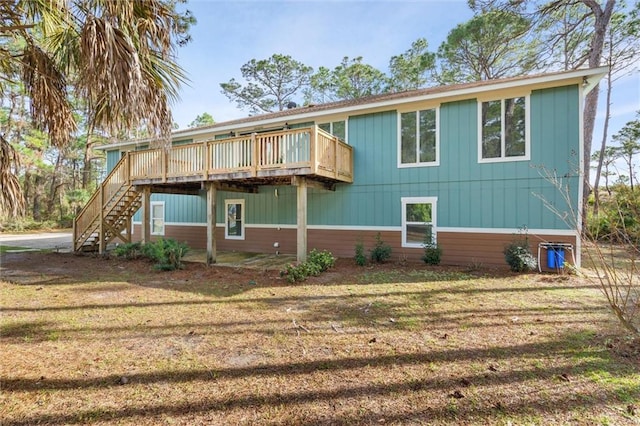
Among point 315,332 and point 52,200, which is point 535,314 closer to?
point 315,332

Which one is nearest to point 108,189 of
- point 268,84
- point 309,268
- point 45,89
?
point 45,89

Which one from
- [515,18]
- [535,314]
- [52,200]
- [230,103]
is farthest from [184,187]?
[52,200]

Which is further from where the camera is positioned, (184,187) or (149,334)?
(184,187)

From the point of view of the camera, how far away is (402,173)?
31.8ft

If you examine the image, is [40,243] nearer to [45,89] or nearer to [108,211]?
[108,211]

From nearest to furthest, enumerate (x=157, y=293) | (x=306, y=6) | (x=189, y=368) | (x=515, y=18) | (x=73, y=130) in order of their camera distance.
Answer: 1. (x=189, y=368)
2. (x=73, y=130)
3. (x=157, y=293)
4. (x=306, y=6)
5. (x=515, y=18)

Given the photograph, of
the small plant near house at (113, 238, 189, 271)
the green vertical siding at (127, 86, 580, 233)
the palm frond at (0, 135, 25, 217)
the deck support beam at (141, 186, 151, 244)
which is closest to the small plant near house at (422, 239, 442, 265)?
the green vertical siding at (127, 86, 580, 233)

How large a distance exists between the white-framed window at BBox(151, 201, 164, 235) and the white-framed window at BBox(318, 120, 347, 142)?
8782 millimetres

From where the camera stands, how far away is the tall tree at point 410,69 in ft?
67.7

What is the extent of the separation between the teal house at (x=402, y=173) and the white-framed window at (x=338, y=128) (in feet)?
0.12

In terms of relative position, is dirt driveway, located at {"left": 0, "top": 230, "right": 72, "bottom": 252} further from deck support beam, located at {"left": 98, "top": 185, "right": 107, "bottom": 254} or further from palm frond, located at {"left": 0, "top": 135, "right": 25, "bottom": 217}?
palm frond, located at {"left": 0, "top": 135, "right": 25, "bottom": 217}

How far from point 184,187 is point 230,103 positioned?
18955mm

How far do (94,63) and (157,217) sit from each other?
→ 11680mm

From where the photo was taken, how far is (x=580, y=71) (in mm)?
7340
